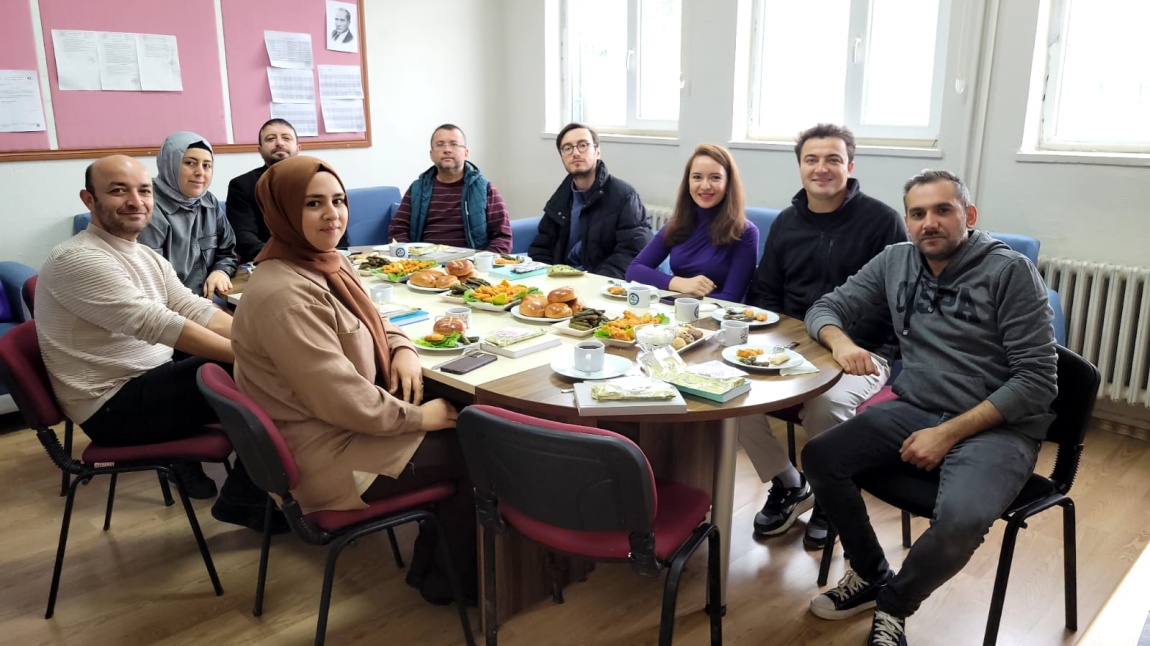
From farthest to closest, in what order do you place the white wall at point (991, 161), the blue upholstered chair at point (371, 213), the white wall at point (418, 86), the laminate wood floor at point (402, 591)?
the white wall at point (418, 86), the blue upholstered chair at point (371, 213), the white wall at point (991, 161), the laminate wood floor at point (402, 591)

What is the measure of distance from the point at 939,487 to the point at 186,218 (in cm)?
283

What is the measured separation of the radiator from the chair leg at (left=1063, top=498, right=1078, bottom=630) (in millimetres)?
1453

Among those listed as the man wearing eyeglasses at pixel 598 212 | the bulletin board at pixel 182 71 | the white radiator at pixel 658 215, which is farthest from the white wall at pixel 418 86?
the man wearing eyeglasses at pixel 598 212

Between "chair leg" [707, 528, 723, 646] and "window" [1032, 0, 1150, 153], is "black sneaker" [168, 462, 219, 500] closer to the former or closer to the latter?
"chair leg" [707, 528, 723, 646]

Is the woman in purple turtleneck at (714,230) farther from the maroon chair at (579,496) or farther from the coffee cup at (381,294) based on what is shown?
the maroon chair at (579,496)

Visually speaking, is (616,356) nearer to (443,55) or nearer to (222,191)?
(222,191)

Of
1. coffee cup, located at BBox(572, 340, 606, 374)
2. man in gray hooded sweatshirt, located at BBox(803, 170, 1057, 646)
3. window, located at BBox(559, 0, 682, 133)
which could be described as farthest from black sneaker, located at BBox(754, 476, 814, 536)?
window, located at BBox(559, 0, 682, 133)

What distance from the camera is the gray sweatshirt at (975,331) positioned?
1.89m

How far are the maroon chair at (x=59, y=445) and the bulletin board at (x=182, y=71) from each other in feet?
7.17

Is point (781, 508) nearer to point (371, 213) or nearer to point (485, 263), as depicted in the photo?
point (485, 263)

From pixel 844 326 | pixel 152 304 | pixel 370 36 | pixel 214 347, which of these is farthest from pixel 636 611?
pixel 370 36

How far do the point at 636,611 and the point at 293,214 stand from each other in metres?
1.33

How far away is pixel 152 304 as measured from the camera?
7.29 feet

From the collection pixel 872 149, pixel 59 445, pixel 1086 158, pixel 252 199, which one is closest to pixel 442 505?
pixel 59 445
